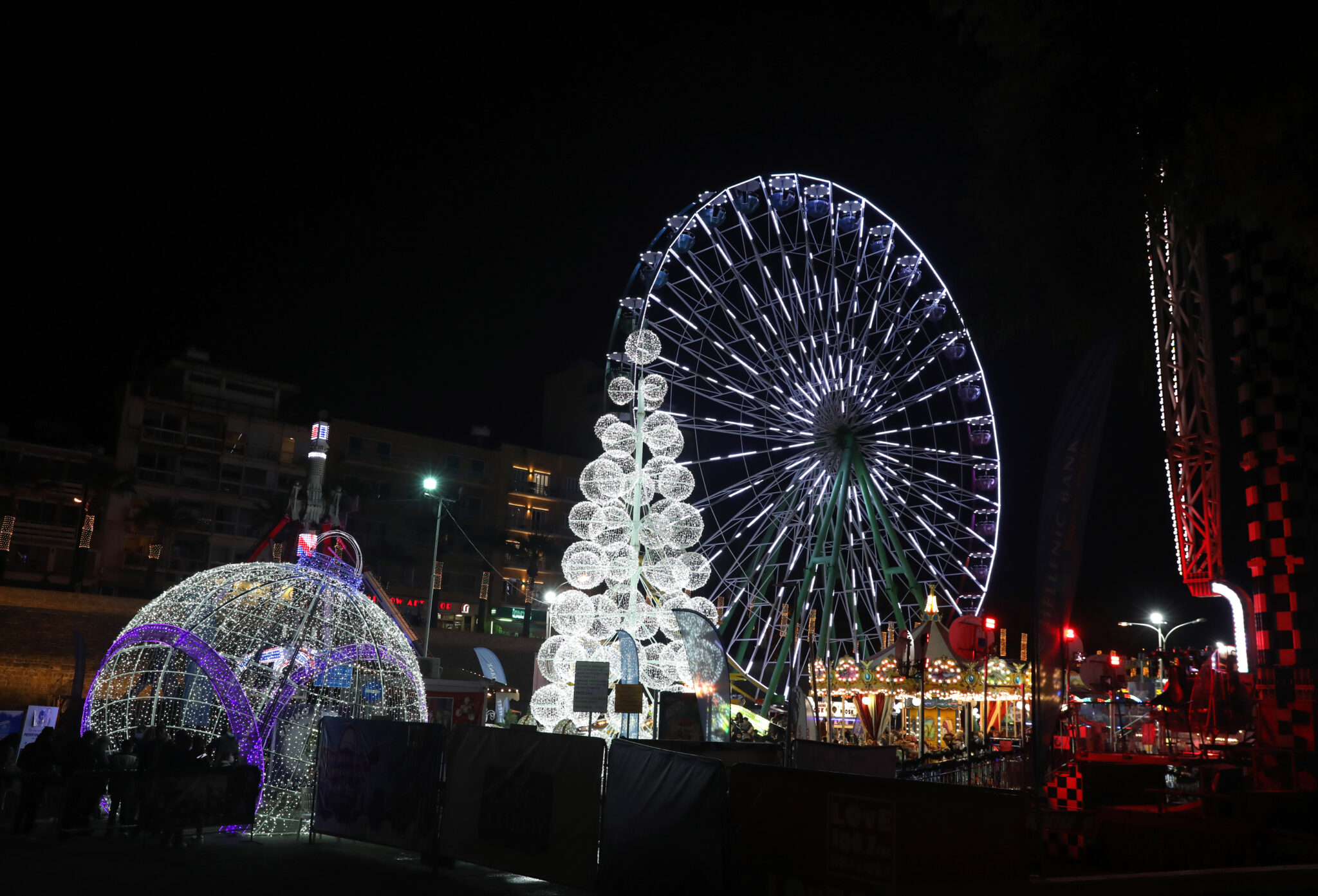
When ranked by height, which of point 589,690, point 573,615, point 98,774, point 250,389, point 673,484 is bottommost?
point 98,774

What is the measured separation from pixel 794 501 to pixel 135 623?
1563cm

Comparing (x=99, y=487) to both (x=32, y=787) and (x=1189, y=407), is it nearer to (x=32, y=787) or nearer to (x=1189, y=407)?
(x=32, y=787)

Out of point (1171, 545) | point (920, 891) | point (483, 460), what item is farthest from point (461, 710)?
point (483, 460)

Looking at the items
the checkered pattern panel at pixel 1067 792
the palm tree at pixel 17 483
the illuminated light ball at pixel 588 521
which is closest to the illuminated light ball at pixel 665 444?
the illuminated light ball at pixel 588 521

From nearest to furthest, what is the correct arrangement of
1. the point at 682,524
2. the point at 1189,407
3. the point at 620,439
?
the point at 1189,407
the point at 682,524
the point at 620,439

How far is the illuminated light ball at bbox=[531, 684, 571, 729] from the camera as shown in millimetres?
23578

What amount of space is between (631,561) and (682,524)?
1.56 metres

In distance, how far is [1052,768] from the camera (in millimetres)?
14781

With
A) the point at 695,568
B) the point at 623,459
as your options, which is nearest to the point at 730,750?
the point at 695,568

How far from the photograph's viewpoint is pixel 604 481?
82.4 feet

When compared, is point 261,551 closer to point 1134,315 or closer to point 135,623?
point 135,623

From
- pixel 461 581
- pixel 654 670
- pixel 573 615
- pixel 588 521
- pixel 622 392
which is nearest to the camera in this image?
pixel 654 670

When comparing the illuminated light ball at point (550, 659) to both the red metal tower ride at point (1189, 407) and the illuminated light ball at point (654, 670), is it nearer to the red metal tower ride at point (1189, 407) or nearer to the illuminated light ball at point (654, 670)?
the illuminated light ball at point (654, 670)

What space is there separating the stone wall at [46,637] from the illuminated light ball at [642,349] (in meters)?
22.5
